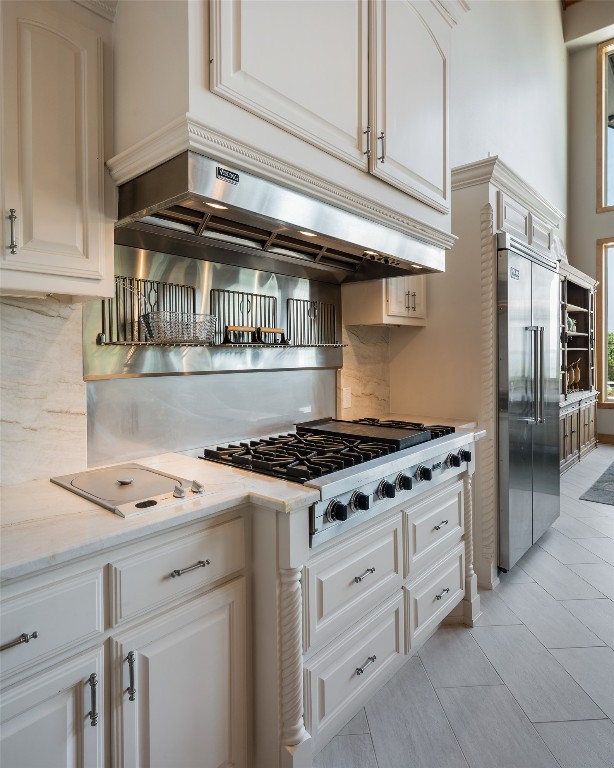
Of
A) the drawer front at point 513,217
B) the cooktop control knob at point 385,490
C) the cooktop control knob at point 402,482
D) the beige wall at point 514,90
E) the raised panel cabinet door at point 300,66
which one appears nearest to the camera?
the raised panel cabinet door at point 300,66

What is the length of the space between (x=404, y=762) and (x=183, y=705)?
829 millimetres

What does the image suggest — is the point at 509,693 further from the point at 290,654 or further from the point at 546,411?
the point at 546,411

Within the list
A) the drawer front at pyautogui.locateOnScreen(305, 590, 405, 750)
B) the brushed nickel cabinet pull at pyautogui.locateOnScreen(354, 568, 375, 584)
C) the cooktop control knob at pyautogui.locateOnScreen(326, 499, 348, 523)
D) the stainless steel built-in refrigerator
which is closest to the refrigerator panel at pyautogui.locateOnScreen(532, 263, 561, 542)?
the stainless steel built-in refrigerator

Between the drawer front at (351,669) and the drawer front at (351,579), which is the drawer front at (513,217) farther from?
the drawer front at (351,669)

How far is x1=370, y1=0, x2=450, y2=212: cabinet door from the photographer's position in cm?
196

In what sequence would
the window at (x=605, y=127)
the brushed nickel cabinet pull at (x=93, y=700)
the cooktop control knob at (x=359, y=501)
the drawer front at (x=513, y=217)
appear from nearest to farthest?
the brushed nickel cabinet pull at (x=93, y=700), the cooktop control knob at (x=359, y=501), the drawer front at (x=513, y=217), the window at (x=605, y=127)

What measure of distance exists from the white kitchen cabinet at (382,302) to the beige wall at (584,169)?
5.57 m

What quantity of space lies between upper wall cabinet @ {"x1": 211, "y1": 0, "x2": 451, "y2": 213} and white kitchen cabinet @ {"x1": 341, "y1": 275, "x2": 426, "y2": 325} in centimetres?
53

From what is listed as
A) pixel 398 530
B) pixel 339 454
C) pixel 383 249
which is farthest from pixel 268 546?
pixel 383 249

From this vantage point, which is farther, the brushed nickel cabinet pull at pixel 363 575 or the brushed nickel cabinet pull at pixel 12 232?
the brushed nickel cabinet pull at pixel 363 575

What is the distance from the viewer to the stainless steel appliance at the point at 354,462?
61.1 inches

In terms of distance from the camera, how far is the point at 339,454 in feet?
6.12

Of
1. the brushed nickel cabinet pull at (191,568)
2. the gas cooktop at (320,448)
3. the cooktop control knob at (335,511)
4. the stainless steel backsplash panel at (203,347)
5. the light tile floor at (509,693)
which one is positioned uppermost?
the stainless steel backsplash panel at (203,347)

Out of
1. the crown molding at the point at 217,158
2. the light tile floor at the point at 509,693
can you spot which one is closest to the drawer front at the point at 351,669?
the light tile floor at the point at 509,693
